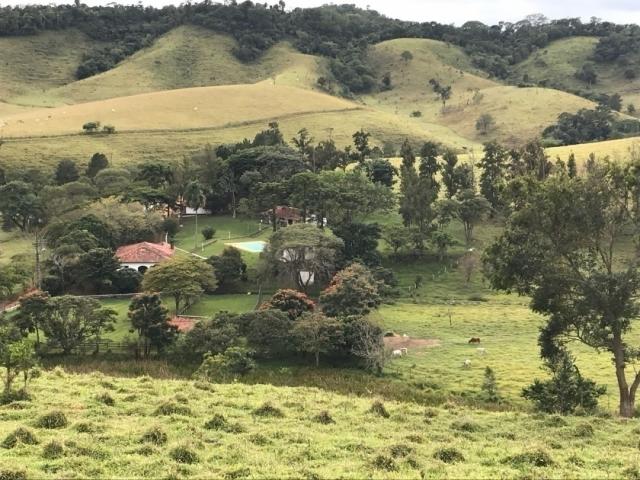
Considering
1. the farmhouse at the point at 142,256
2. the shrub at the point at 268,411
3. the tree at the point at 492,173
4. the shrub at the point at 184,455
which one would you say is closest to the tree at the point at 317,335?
the shrub at the point at 268,411

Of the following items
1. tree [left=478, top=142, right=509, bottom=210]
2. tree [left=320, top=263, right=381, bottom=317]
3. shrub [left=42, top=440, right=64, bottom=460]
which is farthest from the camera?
tree [left=478, top=142, right=509, bottom=210]

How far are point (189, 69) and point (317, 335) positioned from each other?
134 metres

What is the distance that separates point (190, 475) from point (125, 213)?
5458 cm

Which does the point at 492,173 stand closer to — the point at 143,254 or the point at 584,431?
the point at 143,254

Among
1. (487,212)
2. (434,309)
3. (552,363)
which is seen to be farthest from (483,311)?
(552,363)

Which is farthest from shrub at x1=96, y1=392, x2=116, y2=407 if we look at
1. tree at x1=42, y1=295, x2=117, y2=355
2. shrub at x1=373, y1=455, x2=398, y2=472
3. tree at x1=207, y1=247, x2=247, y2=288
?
tree at x1=207, y1=247, x2=247, y2=288

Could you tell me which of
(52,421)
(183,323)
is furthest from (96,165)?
(52,421)

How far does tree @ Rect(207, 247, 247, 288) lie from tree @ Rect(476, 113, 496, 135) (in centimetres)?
8659

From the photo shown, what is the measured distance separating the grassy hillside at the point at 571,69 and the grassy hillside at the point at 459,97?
53.5 feet

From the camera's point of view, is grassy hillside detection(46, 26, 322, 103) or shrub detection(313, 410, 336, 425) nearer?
shrub detection(313, 410, 336, 425)

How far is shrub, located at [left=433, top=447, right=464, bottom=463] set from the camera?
1530cm

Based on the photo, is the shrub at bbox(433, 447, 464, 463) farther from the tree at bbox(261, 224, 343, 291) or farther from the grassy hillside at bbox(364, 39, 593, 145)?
the grassy hillside at bbox(364, 39, 593, 145)

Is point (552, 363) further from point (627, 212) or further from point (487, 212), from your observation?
point (487, 212)

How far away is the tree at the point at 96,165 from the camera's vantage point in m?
88.6
